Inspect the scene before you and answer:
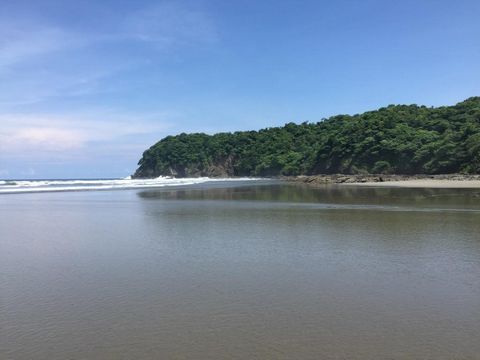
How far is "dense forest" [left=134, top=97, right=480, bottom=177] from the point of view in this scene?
63225 mm

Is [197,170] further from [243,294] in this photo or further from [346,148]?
[243,294]

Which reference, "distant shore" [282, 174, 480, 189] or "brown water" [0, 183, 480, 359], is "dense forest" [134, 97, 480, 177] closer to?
"distant shore" [282, 174, 480, 189]

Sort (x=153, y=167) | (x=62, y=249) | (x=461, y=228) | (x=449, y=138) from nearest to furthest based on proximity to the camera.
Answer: (x=62, y=249)
(x=461, y=228)
(x=449, y=138)
(x=153, y=167)

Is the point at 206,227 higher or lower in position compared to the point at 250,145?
lower

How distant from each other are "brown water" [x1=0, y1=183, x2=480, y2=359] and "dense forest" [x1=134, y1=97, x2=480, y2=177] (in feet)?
172

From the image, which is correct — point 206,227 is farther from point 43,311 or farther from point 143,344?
point 143,344

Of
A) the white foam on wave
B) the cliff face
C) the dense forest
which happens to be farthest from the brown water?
the cliff face

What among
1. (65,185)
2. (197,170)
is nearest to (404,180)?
(65,185)

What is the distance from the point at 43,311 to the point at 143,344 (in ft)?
6.48

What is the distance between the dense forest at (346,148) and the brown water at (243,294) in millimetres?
52475

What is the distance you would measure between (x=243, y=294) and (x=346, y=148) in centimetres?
8573

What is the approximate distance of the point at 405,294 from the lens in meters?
6.50

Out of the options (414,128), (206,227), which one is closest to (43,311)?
(206,227)

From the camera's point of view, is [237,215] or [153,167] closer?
[237,215]
